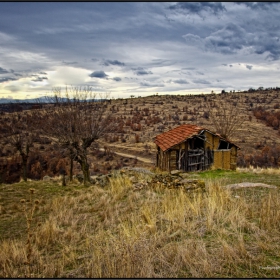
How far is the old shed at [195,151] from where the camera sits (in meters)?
22.0

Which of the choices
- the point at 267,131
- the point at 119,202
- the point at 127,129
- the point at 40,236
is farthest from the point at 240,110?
the point at 40,236

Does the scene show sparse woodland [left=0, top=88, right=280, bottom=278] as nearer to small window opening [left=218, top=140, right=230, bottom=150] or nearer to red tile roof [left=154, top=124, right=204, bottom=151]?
red tile roof [left=154, top=124, right=204, bottom=151]

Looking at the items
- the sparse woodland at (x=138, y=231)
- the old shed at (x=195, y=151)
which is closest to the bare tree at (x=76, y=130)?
the sparse woodland at (x=138, y=231)

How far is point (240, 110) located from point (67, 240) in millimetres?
58205

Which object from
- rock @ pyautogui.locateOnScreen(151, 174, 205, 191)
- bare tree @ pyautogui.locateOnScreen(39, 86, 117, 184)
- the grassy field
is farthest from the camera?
bare tree @ pyautogui.locateOnScreen(39, 86, 117, 184)

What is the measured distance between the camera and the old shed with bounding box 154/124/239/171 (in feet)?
72.2

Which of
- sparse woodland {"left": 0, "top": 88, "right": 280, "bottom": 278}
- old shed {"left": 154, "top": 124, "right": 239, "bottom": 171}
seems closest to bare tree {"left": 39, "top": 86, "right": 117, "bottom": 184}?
sparse woodland {"left": 0, "top": 88, "right": 280, "bottom": 278}

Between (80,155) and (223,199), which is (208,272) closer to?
(223,199)

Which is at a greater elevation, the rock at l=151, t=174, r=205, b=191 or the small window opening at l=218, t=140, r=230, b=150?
the rock at l=151, t=174, r=205, b=191

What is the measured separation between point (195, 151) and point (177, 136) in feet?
6.33

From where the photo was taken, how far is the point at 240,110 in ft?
193

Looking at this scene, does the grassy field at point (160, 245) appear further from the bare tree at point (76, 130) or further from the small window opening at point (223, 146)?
the small window opening at point (223, 146)

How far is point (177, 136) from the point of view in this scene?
2312 cm

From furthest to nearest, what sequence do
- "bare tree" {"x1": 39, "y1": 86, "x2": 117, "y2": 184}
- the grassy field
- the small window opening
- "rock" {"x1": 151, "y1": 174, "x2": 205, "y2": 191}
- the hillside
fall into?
the hillside, the small window opening, "bare tree" {"x1": 39, "y1": 86, "x2": 117, "y2": 184}, "rock" {"x1": 151, "y1": 174, "x2": 205, "y2": 191}, the grassy field
